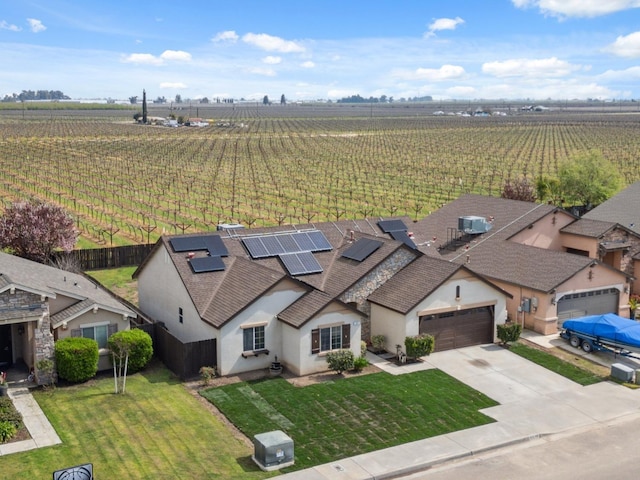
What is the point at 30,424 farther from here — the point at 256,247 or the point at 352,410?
the point at 256,247

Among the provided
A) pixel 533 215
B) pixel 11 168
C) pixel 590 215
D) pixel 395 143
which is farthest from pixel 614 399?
pixel 395 143

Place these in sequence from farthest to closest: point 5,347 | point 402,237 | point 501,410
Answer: point 402,237 < point 5,347 < point 501,410

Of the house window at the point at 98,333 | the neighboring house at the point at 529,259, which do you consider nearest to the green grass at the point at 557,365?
the neighboring house at the point at 529,259

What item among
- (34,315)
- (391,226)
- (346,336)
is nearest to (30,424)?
(34,315)

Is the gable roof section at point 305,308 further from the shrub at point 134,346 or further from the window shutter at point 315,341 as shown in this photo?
the shrub at point 134,346

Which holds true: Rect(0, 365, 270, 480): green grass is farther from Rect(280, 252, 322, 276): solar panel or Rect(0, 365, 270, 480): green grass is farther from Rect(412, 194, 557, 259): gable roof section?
Rect(412, 194, 557, 259): gable roof section

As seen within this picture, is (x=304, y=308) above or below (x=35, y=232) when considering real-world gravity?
below

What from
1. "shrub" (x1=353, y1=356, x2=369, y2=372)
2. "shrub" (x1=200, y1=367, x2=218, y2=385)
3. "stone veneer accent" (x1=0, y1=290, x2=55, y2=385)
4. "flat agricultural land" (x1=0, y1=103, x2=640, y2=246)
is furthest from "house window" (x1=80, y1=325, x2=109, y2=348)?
"flat agricultural land" (x1=0, y1=103, x2=640, y2=246)

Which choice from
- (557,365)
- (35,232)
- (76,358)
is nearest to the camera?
(76,358)
